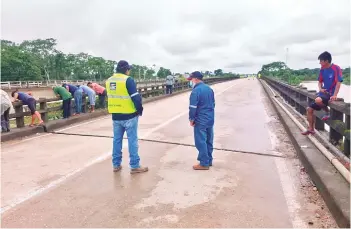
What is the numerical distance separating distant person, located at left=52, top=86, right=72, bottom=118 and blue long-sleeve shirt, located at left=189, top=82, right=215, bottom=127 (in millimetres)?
7119

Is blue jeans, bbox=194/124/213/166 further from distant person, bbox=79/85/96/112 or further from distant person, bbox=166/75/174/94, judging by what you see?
distant person, bbox=166/75/174/94

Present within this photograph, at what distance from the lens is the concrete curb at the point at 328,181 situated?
3.43 m

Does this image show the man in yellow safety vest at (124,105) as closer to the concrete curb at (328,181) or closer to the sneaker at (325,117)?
the concrete curb at (328,181)

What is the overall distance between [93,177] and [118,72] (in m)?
1.75

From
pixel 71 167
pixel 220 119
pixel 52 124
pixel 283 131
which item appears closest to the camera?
pixel 71 167

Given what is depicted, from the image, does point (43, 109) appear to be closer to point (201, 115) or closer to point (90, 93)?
point (90, 93)

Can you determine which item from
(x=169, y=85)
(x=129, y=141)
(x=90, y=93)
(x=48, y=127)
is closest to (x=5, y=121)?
(x=48, y=127)

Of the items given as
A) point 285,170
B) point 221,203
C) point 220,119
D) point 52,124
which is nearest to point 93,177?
point 221,203

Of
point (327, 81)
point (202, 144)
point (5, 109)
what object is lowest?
point (202, 144)

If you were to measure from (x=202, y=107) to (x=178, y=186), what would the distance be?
1.45 metres

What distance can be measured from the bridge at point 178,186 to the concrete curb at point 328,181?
0.03 ft

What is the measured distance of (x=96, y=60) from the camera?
4995 inches

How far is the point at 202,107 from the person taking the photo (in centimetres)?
548

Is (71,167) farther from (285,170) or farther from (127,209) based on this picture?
(285,170)
